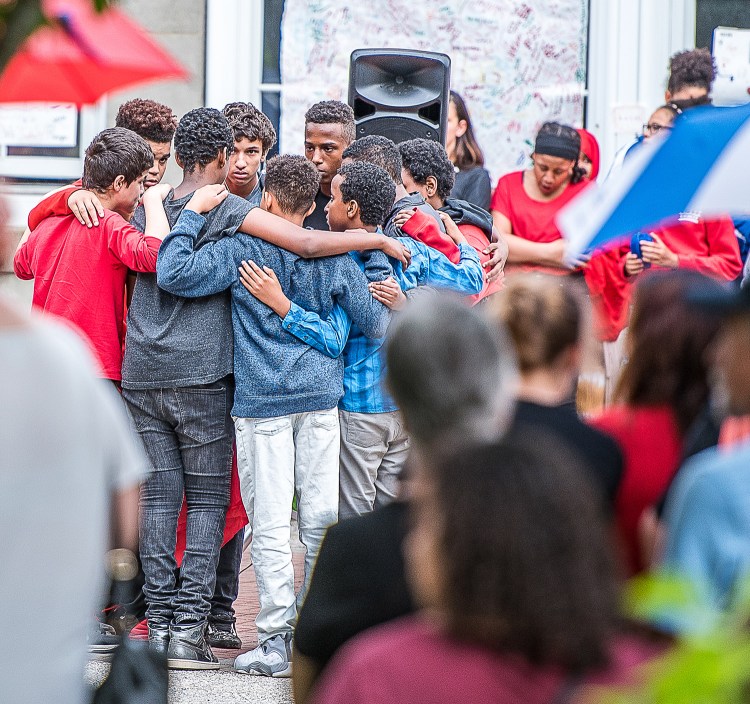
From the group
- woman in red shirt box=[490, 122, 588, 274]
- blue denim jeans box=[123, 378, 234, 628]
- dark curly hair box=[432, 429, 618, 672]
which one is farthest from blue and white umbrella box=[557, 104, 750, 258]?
woman in red shirt box=[490, 122, 588, 274]

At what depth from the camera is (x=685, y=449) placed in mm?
2736

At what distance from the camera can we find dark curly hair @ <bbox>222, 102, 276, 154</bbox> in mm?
5750

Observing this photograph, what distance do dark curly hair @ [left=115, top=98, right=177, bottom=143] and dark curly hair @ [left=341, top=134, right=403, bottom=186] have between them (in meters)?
0.93

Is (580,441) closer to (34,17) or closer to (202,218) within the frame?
(34,17)

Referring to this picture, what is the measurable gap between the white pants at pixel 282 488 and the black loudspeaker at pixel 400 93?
268 cm

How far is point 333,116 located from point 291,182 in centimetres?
118

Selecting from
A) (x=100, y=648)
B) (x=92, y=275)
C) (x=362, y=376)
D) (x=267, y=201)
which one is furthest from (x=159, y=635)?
(x=267, y=201)

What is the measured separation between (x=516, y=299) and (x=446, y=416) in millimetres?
594

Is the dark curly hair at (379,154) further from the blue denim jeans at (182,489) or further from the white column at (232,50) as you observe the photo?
the white column at (232,50)

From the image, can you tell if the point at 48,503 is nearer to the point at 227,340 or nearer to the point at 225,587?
the point at 227,340

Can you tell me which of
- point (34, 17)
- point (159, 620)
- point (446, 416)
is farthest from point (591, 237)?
point (159, 620)

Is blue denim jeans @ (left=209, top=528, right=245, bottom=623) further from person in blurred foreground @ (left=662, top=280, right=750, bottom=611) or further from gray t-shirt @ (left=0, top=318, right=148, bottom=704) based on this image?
person in blurred foreground @ (left=662, top=280, right=750, bottom=611)

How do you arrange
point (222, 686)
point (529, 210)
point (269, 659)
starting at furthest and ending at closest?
point (529, 210)
point (269, 659)
point (222, 686)

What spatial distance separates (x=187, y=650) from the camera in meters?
4.94
